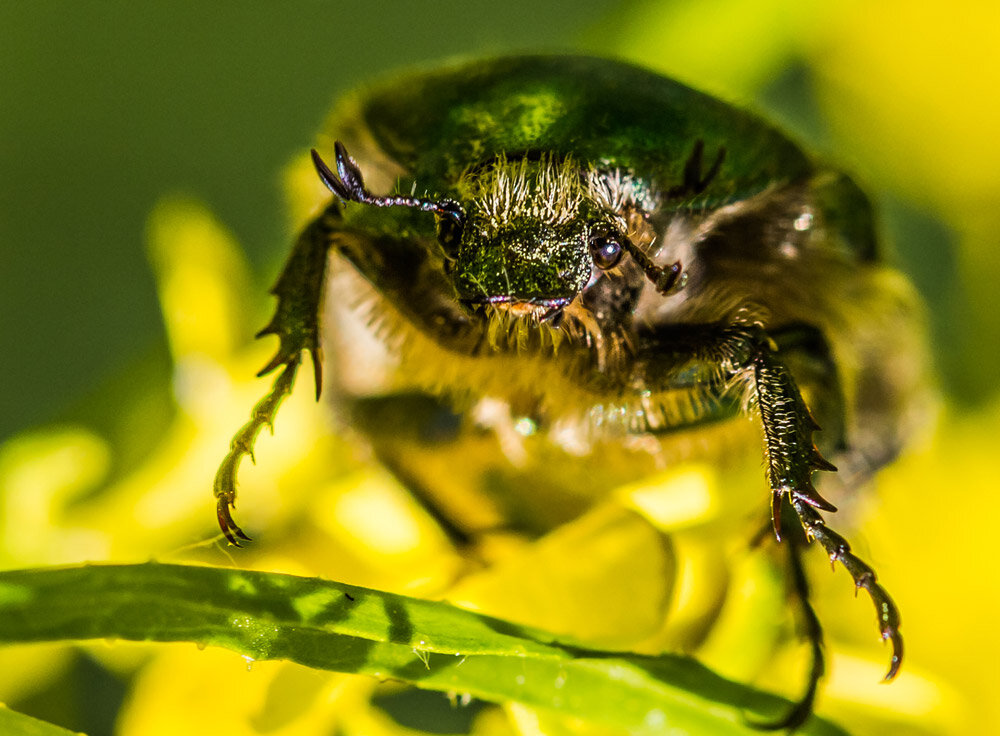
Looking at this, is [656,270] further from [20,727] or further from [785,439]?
[20,727]

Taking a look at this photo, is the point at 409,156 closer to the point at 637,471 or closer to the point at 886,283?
the point at 637,471

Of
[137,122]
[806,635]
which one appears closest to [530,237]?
[806,635]

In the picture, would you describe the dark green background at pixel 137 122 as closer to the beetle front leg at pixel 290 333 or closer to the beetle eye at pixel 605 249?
the beetle front leg at pixel 290 333

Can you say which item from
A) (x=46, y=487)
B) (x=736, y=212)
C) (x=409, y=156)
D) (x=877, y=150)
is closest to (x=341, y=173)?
(x=409, y=156)

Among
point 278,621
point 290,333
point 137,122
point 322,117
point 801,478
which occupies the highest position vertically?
point 801,478

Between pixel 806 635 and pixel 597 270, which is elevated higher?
pixel 597 270

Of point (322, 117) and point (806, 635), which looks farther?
point (322, 117)
